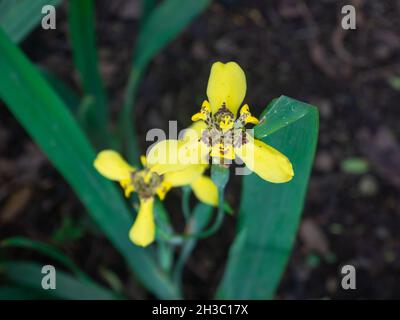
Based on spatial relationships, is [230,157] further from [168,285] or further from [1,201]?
[1,201]

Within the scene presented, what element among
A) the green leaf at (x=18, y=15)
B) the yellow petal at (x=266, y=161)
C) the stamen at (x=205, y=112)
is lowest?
the yellow petal at (x=266, y=161)

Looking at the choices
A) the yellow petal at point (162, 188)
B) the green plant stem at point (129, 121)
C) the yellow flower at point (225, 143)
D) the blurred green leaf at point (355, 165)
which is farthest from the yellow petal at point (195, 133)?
the blurred green leaf at point (355, 165)

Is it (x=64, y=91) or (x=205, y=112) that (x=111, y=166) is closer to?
(x=205, y=112)

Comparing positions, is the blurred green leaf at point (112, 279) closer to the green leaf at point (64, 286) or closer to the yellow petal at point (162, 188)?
the green leaf at point (64, 286)

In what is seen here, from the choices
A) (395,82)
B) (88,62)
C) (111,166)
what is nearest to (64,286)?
(111,166)

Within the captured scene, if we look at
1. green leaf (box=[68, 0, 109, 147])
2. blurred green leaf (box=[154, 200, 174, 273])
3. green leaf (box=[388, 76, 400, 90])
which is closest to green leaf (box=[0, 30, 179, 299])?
blurred green leaf (box=[154, 200, 174, 273])

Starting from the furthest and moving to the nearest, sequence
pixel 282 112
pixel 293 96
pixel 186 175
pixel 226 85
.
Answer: pixel 293 96, pixel 186 175, pixel 226 85, pixel 282 112

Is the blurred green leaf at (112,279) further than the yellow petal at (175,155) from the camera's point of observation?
Yes

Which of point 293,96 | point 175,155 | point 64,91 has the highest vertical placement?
point 293,96
